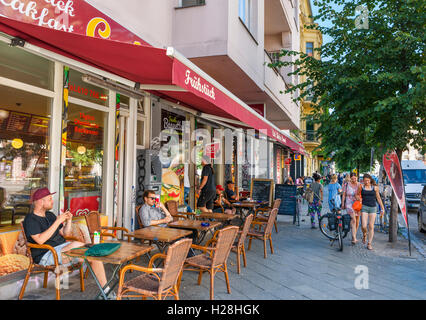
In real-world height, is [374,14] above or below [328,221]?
above

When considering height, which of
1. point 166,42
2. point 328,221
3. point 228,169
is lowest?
point 328,221

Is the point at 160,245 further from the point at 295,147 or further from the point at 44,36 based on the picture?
the point at 295,147

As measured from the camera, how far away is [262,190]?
453 inches

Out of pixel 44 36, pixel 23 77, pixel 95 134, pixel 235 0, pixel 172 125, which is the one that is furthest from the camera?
pixel 172 125

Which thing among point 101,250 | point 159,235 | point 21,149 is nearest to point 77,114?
point 21,149

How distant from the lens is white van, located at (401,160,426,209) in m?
14.9

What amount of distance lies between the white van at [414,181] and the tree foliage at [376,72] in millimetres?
7853

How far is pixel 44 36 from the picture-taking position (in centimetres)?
357

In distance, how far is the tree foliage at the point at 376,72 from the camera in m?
7.12

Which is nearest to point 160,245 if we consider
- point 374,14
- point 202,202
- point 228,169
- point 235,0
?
point 202,202

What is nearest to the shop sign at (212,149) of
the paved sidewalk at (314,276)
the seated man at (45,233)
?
A: the paved sidewalk at (314,276)

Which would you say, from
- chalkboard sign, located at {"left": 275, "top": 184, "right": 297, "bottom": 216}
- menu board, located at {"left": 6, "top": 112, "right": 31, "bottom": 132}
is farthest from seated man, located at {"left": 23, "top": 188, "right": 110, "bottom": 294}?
chalkboard sign, located at {"left": 275, "top": 184, "right": 297, "bottom": 216}

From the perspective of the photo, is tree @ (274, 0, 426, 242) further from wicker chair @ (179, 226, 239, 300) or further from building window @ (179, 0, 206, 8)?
wicker chair @ (179, 226, 239, 300)

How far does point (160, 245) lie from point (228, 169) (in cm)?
832
